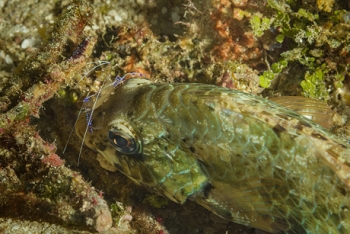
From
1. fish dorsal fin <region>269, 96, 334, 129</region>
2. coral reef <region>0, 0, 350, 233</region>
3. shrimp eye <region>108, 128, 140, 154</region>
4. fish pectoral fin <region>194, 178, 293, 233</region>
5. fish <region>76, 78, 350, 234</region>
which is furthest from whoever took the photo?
fish dorsal fin <region>269, 96, 334, 129</region>

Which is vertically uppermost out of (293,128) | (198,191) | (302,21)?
(302,21)

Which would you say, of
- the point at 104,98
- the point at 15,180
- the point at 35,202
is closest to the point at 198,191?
the point at 104,98

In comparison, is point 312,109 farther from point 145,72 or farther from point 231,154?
point 145,72

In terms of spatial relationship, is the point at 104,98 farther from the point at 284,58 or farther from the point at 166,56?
the point at 284,58

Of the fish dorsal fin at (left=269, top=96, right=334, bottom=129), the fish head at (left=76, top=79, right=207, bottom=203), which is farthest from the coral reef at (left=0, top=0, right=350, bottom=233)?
the fish head at (left=76, top=79, right=207, bottom=203)

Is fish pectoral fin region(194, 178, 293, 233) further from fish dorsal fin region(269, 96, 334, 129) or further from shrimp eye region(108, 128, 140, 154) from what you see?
fish dorsal fin region(269, 96, 334, 129)
